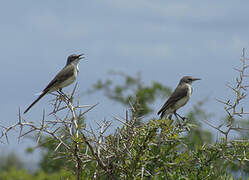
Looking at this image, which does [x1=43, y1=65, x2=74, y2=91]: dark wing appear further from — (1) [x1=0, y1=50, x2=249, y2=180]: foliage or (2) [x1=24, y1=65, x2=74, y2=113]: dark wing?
(1) [x1=0, y1=50, x2=249, y2=180]: foliage

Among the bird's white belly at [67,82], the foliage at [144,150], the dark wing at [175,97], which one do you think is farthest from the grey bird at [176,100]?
the foliage at [144,150]

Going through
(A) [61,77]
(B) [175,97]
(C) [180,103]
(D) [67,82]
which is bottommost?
(C) [180,103]

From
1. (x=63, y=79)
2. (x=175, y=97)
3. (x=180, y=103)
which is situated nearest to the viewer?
(x=175, y=97)

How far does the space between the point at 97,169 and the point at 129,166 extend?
9.7 inches

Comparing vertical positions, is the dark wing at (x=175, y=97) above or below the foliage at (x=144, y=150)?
below

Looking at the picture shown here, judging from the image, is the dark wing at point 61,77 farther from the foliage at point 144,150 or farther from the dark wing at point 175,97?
the foliage at point 144,150

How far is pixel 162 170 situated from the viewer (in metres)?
3.47

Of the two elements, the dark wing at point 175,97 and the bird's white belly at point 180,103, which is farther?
the bird's white belly at point 180,103

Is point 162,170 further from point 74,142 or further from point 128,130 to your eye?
point 74,142

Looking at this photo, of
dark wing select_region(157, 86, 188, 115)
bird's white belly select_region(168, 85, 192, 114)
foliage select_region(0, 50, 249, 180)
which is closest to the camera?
foliage select_region(0, 50, 249, 180)

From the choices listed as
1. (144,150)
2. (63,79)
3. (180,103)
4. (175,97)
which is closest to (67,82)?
(63,79)

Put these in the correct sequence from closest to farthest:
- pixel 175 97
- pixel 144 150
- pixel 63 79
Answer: pixel 144 150
pixel 175 97
pixel 63 79

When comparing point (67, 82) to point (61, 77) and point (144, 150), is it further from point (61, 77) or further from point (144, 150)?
point (144, 150)

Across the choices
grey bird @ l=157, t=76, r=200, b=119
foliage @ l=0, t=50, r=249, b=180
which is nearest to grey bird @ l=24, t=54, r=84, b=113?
grey bird @ l=157, t=76, r=200, b=119
